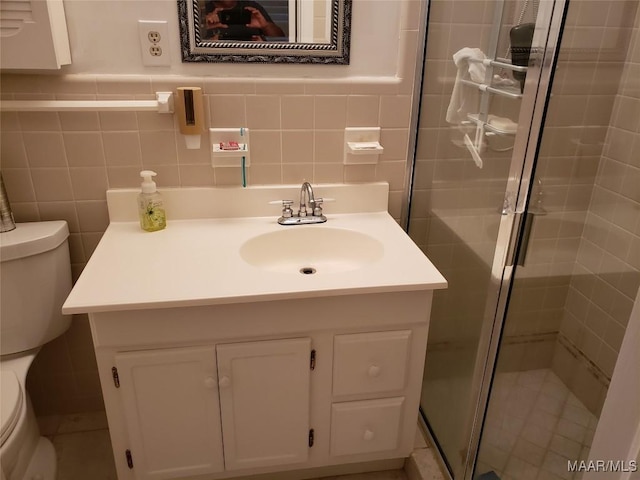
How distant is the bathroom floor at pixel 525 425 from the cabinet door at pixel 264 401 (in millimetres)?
528

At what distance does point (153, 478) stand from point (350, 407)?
58 cm

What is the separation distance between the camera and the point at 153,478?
1362 millimetres

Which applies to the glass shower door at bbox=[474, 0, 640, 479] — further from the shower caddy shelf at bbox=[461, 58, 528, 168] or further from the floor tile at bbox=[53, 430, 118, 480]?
the floor tile at bbox=[53, 430, 118, 480]

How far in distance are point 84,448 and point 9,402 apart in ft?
1.72

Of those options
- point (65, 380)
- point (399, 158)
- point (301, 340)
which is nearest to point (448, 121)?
point (399, 158)

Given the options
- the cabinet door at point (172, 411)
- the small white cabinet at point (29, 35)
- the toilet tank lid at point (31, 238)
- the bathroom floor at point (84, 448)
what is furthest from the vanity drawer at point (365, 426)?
the small white cabinet at point (29, 35)

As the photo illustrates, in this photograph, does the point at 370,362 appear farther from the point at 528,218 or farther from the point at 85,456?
the point at 85,456

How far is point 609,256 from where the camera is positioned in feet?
4.37

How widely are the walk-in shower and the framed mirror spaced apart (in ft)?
0.98

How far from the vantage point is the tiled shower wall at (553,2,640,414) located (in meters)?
1.24

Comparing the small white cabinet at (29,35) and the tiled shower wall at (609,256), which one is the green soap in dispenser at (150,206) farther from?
the tiled shower wall at (609,256)

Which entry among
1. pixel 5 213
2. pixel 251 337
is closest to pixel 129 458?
pixel 251 337

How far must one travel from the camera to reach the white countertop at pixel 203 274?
1118 millimetres

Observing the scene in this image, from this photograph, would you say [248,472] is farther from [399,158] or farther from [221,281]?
[399,158]
